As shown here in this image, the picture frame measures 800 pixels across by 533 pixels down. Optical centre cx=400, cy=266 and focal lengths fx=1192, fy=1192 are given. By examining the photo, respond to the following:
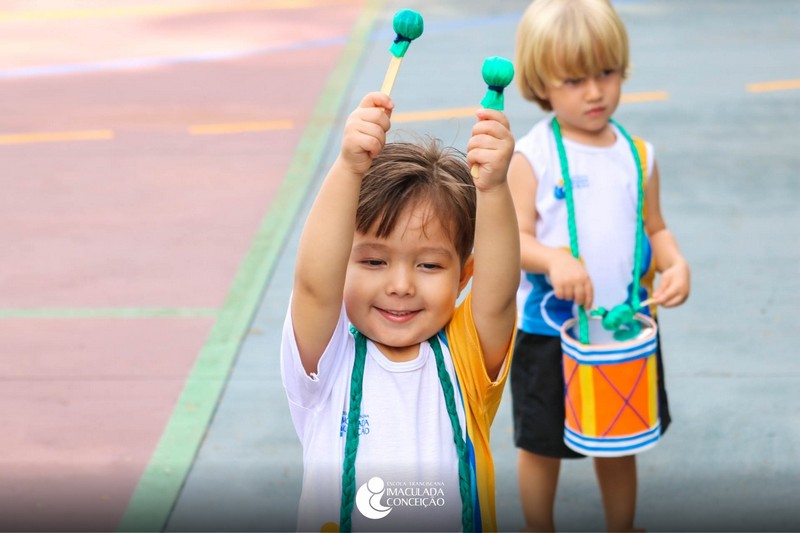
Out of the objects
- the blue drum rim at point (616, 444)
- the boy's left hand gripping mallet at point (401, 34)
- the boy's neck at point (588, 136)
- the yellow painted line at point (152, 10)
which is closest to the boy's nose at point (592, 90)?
the boy's neck at point (588, 136)

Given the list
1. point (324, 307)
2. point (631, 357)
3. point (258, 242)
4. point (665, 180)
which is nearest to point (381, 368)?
point (324, 307)

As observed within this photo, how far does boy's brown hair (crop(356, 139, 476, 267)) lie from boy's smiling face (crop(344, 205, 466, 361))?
2 centimetres

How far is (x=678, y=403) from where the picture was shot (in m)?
4.46

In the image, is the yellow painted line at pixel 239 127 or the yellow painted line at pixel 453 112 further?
the yellow painted line at pixel 239 127

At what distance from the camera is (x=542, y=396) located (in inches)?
136

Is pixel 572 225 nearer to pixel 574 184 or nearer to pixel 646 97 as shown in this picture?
pixel 574 184

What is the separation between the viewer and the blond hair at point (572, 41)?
3.25 metres

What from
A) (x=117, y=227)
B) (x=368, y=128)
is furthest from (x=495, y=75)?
(x=117, y=227)

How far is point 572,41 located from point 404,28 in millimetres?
1273

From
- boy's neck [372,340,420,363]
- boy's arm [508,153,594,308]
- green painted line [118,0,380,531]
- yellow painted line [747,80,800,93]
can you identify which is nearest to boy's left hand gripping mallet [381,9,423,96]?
boy's neck [372,340,420,363]

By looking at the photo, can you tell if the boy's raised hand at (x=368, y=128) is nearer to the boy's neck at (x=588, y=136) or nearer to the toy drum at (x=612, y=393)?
the toy drum at (x=612, y=393)

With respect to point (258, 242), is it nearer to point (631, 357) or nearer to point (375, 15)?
point (631, 357)

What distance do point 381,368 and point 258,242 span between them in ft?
13.0

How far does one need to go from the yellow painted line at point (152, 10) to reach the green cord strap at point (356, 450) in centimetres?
1083
